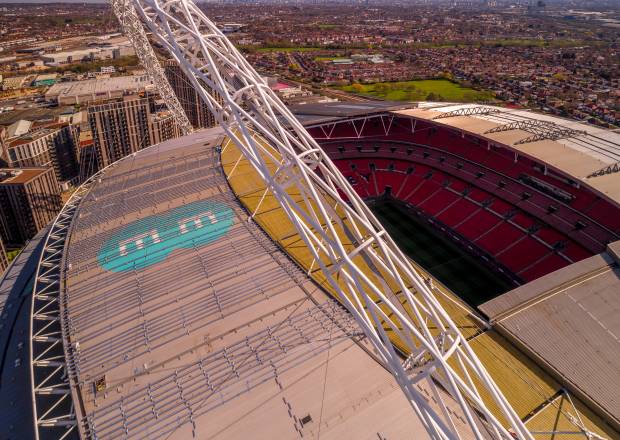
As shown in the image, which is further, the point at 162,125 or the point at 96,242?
the point at 162,125

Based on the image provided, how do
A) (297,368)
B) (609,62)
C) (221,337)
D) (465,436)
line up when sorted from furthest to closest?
1. (609,62)
2. (221,337)
3. (297,368)
4. (465,436)

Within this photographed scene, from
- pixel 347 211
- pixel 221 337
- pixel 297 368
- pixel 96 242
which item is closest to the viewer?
pixel 347 211

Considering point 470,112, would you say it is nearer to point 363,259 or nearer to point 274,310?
point 274,310

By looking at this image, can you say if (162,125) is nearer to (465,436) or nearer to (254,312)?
(254,312)

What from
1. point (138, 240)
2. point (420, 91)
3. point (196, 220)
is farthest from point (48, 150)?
point (420, 91)

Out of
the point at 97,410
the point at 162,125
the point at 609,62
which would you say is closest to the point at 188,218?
the point at 97,410

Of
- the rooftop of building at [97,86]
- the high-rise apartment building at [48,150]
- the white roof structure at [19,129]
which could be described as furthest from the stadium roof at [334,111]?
the rooftop of building at [97,86]

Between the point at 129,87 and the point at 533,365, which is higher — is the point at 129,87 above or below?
above
